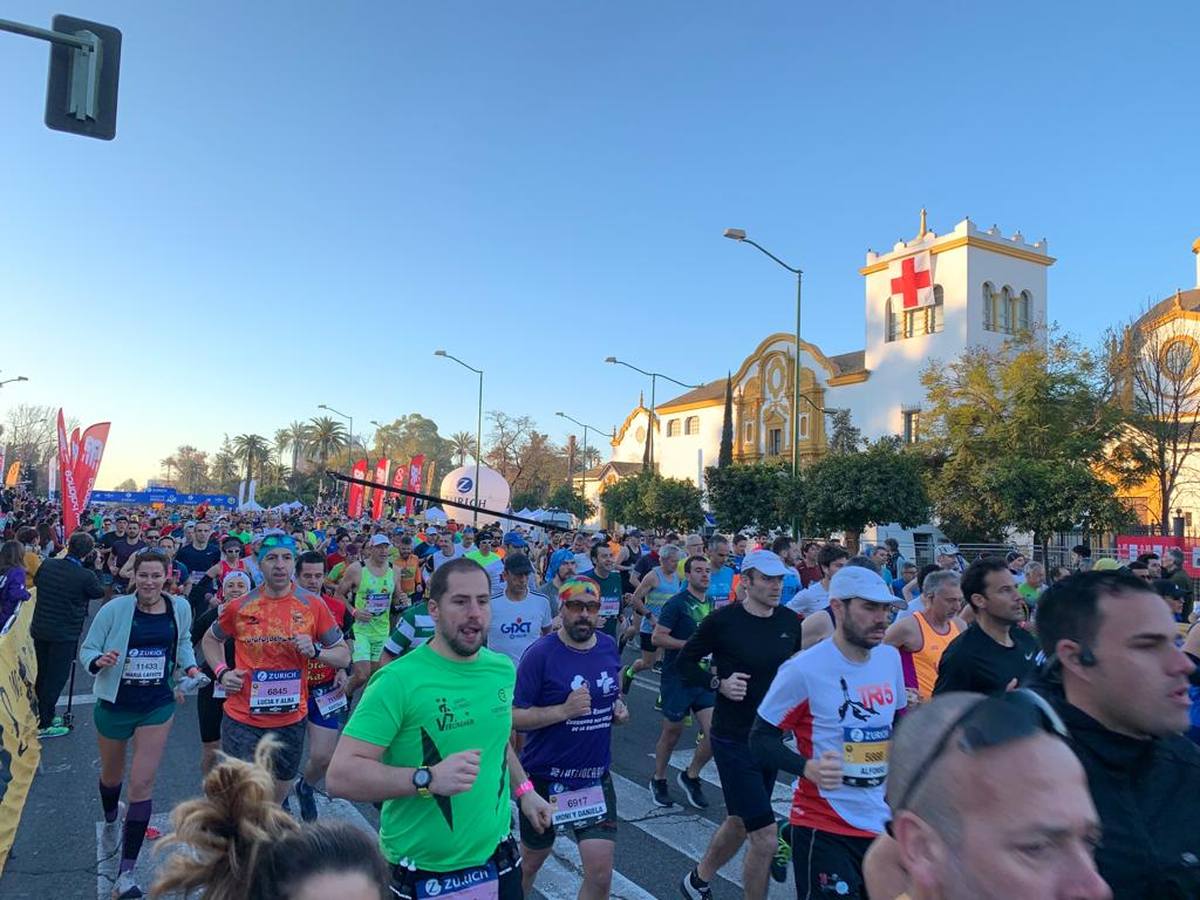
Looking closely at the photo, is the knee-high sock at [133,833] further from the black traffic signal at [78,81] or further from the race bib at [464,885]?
the black traffic signal at [78,81]

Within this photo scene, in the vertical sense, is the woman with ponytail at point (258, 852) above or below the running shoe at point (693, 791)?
above

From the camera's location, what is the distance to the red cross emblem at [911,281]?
54.1 meters

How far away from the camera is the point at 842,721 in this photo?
12.9 ft

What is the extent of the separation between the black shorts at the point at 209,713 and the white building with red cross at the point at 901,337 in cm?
4359

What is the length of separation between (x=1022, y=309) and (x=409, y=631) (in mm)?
55941

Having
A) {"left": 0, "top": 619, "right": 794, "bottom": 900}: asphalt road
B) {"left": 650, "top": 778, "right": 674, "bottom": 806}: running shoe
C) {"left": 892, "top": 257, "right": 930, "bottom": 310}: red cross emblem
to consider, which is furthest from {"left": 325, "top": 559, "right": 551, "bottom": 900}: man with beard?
{"left": 892, "top": 257, "right": 930, "bottom": 310}: red cross emblem

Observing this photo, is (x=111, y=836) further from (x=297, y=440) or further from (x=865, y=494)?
(x=297, y=440)

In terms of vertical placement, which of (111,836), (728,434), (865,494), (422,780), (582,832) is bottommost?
(111,836)

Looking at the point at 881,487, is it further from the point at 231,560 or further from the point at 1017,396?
the point at 231,560

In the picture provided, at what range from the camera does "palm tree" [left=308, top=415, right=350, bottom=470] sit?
3846 inches

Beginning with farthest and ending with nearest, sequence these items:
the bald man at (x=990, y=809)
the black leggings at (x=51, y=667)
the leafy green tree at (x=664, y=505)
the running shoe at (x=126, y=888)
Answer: the leafy green tree at (x=664, y=505) → the black leggings at (x=51, y=667) → the running shoe at (x=126, y=888) → the bald man at (x=990, y=809)

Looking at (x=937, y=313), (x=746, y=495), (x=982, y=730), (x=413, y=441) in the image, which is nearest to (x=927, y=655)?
(x=982, y=730)

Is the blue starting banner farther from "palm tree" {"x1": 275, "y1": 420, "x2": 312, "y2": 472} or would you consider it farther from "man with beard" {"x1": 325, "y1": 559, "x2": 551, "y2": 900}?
"man with beard" {"x1": 325, "y1": 559, "x2": 551, "y2": 900}

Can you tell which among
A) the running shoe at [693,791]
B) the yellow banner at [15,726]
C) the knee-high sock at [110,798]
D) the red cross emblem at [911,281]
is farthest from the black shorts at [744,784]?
the red cross emblem at [911,281]
